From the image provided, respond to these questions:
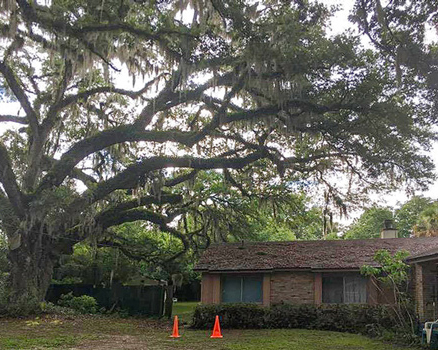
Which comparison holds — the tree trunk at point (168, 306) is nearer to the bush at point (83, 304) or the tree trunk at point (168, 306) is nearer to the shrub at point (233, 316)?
the bush at point (83, 304)

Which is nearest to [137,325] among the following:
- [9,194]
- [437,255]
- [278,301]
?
[278,301]

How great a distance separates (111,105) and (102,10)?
936 centimetres

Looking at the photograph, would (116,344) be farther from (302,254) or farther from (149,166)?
(302,254)

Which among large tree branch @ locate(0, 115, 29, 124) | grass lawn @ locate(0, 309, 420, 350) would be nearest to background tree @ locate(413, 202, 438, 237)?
grass lawn @ locate(0, 309, 420, 350)

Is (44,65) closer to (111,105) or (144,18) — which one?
(111,105)

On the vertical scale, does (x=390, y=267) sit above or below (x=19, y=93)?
below

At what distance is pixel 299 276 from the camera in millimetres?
18766

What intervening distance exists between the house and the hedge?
3.39 feet

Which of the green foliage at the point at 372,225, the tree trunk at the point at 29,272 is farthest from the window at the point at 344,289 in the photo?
the green foliage at the point at 372,225

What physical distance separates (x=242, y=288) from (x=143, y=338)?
18.9 feet

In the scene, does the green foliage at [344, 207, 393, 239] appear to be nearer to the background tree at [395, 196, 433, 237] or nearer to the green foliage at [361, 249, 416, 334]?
the background tree at [395, 196, 433, 237]

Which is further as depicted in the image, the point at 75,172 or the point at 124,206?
the point at 75,172

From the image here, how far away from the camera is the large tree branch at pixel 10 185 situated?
18125mm

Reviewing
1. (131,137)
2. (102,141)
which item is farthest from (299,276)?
(102,141)
